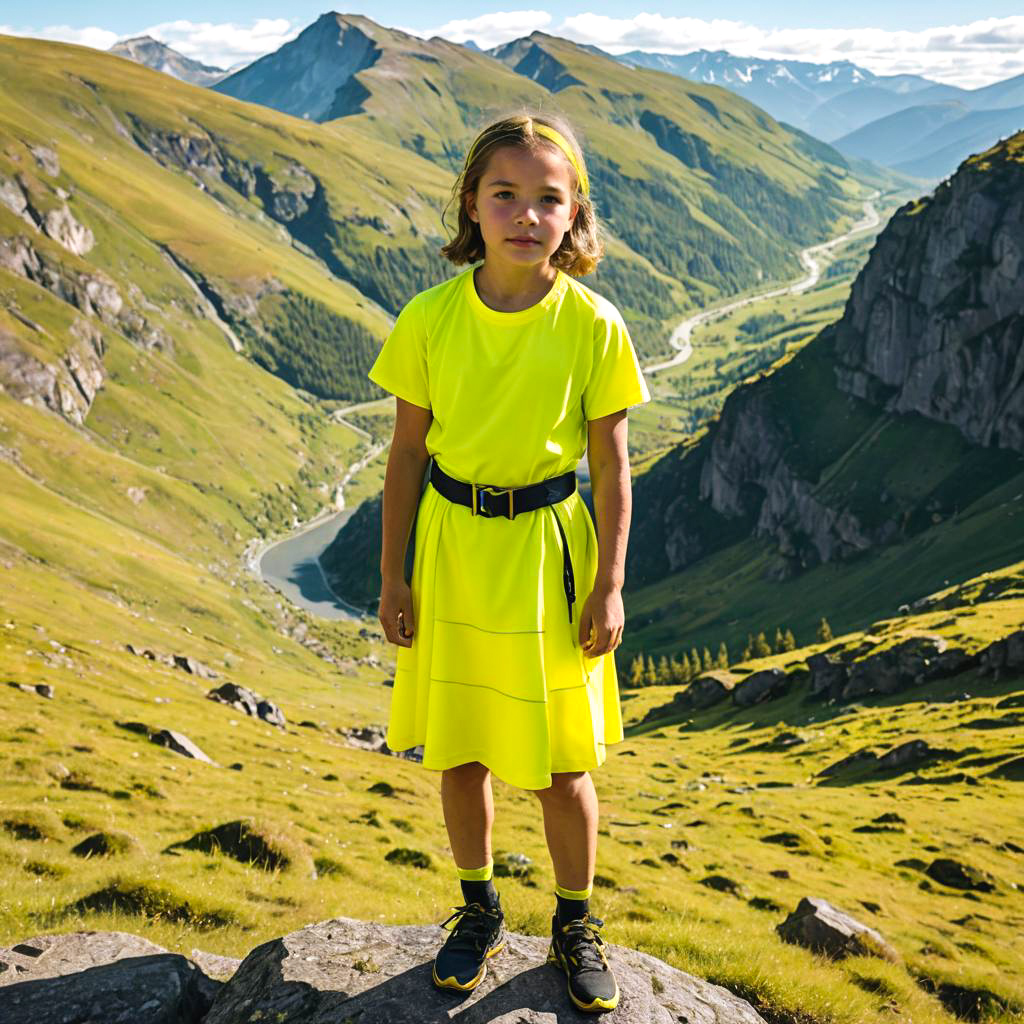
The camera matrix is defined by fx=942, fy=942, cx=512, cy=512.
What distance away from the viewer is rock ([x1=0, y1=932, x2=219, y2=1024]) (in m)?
9.02

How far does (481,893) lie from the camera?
1004cm

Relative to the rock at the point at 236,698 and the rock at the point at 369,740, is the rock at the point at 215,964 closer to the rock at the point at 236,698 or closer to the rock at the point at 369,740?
the rock at the point at 236,698

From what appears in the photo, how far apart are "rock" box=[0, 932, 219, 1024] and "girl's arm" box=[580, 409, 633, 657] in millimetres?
5450

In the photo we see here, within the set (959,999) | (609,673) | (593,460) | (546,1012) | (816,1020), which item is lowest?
(959,999)

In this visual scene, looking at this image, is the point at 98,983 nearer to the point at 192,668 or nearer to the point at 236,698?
the point at 236,698

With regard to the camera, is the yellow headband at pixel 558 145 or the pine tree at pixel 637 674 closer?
the yellow headband at pixel 558 145

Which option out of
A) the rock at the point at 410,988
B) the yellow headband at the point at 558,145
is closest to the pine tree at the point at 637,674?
the rock at the point at 410,988

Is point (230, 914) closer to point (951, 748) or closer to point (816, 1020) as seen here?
point (816, 1020)

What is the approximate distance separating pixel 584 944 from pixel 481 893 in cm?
123

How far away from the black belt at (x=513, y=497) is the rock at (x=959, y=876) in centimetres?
3709

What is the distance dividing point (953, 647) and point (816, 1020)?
96593mm

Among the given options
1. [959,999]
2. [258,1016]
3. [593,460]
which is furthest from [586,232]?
[959,999]

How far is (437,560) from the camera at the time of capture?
9.34 metres

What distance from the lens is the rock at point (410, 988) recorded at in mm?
8859
